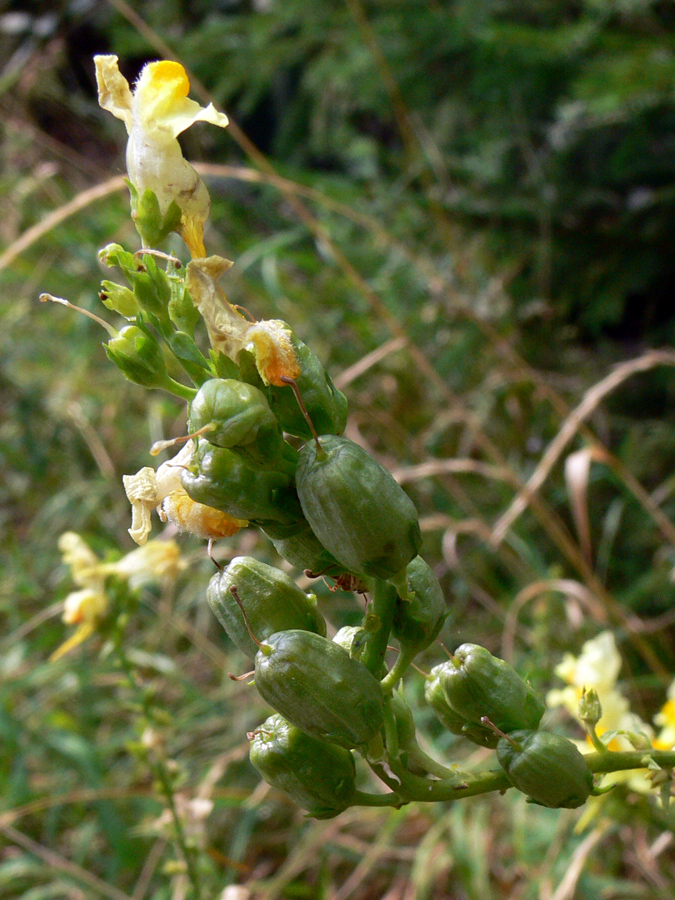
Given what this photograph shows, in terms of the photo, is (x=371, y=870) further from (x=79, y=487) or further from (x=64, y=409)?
(x=64, y=409)

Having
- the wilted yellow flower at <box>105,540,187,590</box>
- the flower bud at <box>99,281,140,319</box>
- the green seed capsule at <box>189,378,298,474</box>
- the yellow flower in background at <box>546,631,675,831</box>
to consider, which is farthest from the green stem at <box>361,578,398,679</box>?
the wilted yellow flower at <box>105,540,187,590</box>

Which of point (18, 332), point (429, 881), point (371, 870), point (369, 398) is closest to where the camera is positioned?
point (429, 881)

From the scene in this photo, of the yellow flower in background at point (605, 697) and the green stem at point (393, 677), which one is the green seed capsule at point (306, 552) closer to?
the green stem at point (393, 677)

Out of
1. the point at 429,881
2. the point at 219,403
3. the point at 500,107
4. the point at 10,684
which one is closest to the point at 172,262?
the point at 219,403

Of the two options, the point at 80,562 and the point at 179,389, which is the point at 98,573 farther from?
the point at 179,389

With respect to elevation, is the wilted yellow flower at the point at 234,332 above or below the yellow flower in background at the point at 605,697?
above

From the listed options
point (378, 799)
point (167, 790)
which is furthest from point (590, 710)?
point (167, 790)

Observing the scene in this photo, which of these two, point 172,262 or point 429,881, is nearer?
point 172,262

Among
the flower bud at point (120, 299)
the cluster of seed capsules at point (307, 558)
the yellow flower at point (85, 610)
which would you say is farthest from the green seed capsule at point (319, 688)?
the yellow flower at point (85, 610)
